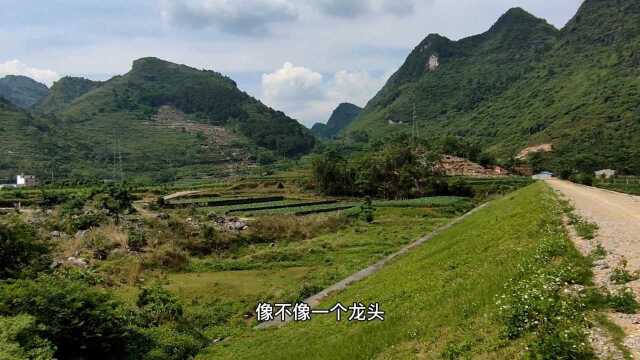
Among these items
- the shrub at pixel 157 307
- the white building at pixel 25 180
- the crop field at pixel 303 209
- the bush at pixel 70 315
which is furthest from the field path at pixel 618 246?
the white building at pixel 25 180

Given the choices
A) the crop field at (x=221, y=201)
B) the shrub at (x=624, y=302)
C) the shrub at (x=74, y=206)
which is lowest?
the crop field at (x=221, y=201)

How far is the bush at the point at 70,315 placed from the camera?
63.6 feet

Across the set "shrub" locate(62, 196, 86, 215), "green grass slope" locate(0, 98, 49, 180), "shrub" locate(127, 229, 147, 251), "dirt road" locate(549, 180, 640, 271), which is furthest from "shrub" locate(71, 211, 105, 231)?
"green grass slope" locate(0, 98, 49, 180)

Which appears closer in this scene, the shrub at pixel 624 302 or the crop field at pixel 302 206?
the shrub at pixel 624 302

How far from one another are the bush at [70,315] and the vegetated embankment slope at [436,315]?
413 centimetres

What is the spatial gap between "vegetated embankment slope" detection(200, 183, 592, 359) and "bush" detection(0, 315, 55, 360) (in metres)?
7.53

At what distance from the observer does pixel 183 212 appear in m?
67.8

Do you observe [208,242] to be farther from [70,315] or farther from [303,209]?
[303,209]

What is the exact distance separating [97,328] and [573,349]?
62.5 ft

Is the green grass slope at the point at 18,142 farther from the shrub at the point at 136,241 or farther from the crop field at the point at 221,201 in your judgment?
the shrub at the point at 136,241

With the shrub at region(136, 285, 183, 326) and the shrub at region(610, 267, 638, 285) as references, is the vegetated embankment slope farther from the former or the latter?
the shrub at region(136, 285, 183, 326)

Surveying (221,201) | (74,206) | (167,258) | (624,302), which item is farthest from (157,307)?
(221,201)

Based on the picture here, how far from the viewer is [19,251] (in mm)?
29938

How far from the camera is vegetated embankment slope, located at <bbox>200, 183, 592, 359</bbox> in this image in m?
11.7
